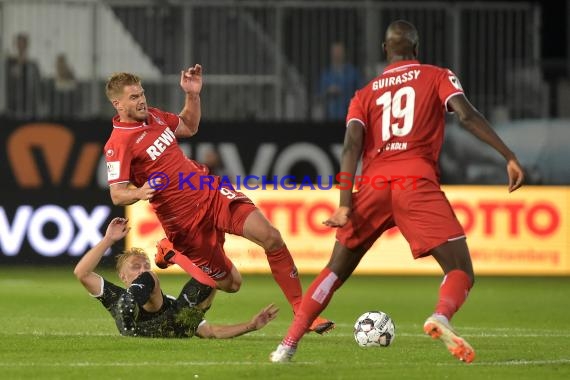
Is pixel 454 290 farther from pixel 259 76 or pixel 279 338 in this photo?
pixel 259 76

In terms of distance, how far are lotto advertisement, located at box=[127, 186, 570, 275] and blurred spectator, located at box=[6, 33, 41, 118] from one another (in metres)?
2.61

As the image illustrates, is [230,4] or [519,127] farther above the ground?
[230,4]

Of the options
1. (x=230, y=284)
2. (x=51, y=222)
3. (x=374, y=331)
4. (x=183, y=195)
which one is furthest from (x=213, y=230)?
(x=51, y=222)

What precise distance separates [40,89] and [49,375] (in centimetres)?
1142

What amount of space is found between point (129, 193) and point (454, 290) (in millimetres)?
2824

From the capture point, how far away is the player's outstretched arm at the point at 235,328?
9.95 meters

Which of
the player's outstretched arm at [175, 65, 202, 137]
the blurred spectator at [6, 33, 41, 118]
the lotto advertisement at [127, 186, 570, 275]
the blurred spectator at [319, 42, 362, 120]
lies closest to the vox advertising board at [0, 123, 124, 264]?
the lotto advertisement at [127, 186, 570, 275]

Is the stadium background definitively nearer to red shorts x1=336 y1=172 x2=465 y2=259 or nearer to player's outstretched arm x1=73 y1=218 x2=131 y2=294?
player's outstretched arm x1=73 y1=218 x2=131 y2=294

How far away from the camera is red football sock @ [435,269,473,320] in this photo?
26.4ft

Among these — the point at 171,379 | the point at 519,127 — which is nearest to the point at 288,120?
the point at 519,127

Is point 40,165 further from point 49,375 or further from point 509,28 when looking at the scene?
point 49,375

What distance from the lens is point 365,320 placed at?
991 centimetres

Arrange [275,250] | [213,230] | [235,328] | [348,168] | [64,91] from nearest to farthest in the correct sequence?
1. [348,168]
2. [275,250]
3. [235,328]
4. [213,230]
5. [64,91]

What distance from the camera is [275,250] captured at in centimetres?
1011
